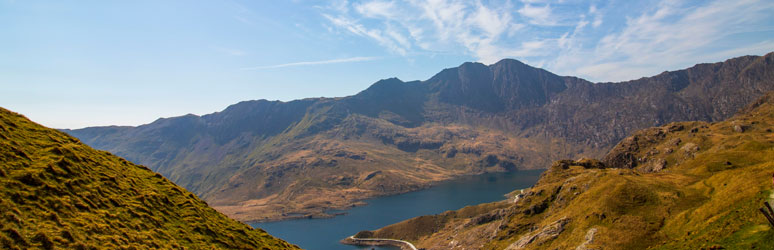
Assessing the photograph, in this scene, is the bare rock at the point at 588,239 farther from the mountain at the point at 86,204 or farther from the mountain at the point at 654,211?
the mountain at the point at 86,204

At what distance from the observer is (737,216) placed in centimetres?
5488

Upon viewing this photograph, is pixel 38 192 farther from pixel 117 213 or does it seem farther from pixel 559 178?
pixel 559 178

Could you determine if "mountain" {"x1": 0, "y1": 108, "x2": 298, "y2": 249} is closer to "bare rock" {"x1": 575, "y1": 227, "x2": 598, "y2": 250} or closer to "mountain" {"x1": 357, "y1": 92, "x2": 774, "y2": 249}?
"mountain" {"x1": 357, "y1": 92, "x2": 774, "y2": 249}

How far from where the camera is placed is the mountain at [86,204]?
36.5 metres

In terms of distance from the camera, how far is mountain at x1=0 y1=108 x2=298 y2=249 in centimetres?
3653

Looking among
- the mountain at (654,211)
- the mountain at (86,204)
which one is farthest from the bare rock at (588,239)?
the mountain at (86,204)

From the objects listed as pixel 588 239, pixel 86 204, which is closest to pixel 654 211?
pixel 588 239

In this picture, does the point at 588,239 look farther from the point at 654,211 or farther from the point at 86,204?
the point at 86,204

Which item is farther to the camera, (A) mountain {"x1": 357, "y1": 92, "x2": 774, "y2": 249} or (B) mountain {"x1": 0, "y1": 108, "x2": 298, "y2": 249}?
(A) mountain {"x1": 357, "y1": 92, "x2": 774, "y2": 249}

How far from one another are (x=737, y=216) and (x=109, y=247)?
3219 inches

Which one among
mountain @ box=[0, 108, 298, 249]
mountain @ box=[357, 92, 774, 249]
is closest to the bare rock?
mountain @ box=[357, 92, 774, 249]

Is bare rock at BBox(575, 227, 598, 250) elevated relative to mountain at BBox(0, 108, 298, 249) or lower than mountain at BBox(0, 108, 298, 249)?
lower

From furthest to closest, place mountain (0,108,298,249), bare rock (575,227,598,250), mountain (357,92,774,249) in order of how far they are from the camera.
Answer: bare rock (575,227,598,250) < mountain (357,92,774,249) < mountain (0,108,298,249)

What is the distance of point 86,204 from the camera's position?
149ft
